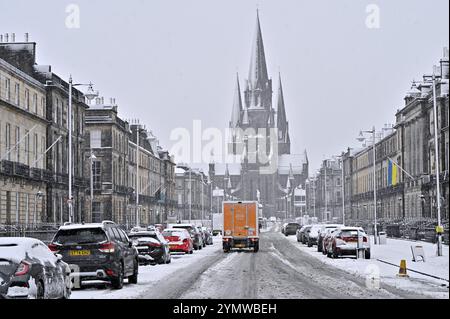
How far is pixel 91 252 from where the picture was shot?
19.5 meters

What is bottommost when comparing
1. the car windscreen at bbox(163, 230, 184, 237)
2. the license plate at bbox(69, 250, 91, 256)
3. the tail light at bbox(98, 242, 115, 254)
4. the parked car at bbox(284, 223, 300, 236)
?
the parked car at bbox(284, 223, 300, 236)

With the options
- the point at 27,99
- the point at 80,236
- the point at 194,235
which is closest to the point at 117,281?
the point at 80,236

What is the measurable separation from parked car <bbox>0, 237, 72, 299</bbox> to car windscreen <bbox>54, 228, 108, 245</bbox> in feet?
10.9

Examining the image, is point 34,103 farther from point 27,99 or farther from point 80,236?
point 80,236

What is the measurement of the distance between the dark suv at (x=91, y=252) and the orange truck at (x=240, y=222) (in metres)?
25.9

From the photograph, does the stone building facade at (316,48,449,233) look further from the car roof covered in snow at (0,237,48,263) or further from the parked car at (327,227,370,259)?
the car roof covered in snow at (0,237,48,263)

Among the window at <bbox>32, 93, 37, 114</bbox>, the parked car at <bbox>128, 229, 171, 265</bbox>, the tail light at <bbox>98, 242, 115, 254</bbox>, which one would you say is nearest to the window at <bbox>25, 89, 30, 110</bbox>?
the window at <bbox>32, 93, 37, 114</bbox>

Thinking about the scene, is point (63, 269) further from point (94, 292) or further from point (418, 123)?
point (418, 123)

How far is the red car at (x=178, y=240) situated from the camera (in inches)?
1741

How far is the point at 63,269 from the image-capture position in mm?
16438

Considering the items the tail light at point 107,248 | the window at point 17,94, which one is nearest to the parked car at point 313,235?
the window at point 17,94

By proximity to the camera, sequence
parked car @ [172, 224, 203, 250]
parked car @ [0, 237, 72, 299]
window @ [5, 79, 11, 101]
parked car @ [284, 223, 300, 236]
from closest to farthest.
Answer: parked car @ [0, 237, 72, 299] < parked car @ [172, 224, 203, 250] < window @ [5, 79, 11, 101] < parked car @ [284, 223, 300, 236]

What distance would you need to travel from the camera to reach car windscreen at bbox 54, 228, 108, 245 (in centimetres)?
1970
